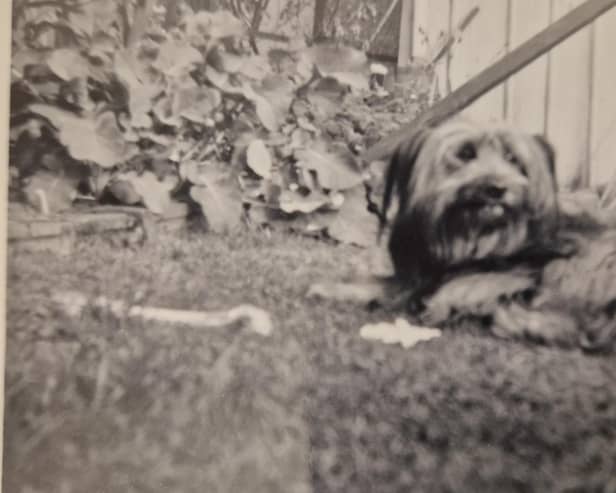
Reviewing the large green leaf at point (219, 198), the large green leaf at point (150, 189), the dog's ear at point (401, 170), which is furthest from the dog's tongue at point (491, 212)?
the large green leaf at point (150, 189)

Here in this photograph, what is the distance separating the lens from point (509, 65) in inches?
40.8

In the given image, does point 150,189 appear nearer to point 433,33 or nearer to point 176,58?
point 176,58

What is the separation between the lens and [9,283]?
A: 3.37 ft

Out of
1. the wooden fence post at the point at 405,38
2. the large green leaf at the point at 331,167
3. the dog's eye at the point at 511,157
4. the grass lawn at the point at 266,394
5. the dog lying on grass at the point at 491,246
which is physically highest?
the wooden fence post at the point at 405,38

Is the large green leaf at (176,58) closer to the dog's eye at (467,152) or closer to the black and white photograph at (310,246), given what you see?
the black and white photograph at (310,246)

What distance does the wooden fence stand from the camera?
3.38 feet

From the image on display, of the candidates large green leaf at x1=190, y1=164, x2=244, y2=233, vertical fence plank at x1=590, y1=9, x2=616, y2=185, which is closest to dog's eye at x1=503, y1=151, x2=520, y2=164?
vertical fence plank at x1=590, y1=9, x2=616, y2=185

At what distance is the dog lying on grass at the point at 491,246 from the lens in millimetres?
1022

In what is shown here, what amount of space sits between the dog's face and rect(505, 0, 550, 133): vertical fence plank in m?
0.02

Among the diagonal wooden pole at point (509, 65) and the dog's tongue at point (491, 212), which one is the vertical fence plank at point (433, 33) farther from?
the dog's tongue at point (491, 212)

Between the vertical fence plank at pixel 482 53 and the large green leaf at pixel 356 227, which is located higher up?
the vertical fence plank at pixel 482 53

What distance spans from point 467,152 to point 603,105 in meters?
0.20

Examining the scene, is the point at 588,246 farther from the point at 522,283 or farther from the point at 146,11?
the point at 146,11

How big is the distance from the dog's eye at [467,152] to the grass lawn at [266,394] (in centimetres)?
20
